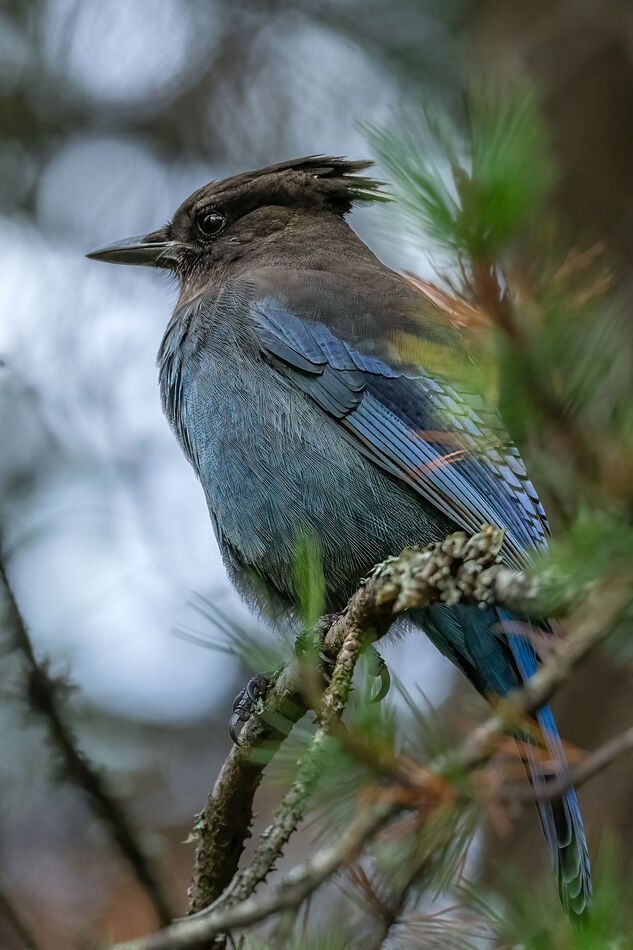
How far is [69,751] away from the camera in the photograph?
10.2 ft

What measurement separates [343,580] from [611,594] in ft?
7.47

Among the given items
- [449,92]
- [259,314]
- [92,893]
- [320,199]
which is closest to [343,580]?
[259,314]

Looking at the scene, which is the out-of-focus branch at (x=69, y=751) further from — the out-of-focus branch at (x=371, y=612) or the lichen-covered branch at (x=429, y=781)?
the lichen-covered branch at (x=429, y=781)

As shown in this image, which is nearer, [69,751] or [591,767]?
[591,767]

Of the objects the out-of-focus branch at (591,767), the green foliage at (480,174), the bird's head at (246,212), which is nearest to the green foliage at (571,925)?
the out-of-focus branch at (591,767)

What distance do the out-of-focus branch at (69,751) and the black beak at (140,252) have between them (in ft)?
7.43

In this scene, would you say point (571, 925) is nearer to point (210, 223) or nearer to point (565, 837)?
point (565, 837)

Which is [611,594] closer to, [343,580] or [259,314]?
[343,580]

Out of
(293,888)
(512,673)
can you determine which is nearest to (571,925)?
(293,888)

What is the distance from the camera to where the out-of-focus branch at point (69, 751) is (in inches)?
122

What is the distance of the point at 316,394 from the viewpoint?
3.97m

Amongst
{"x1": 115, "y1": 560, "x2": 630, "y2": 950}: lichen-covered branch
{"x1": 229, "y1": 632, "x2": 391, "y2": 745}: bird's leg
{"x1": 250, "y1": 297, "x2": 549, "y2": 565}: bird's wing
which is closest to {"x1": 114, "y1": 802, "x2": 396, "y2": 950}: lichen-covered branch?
{"x1": 115, "y1": 560, "x2": 630, "y2": 950}: lichen-covered branch

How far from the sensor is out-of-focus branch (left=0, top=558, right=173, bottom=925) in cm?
311

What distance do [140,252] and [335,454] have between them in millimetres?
1768
